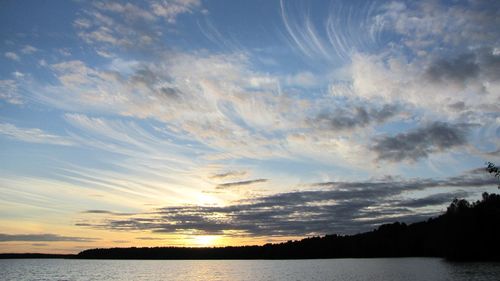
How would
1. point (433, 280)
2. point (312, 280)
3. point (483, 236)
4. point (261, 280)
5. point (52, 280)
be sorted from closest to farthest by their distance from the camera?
point (433, 280) < point (312, 280) < point (261, 280) < point (52, 280) < point (483, 236)

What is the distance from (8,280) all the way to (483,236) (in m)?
142

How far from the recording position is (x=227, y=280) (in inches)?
4259

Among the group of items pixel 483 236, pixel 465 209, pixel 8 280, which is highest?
pixel 465 209

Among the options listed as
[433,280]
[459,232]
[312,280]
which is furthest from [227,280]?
[459,232]

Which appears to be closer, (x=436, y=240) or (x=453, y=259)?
(x=453, y=259)

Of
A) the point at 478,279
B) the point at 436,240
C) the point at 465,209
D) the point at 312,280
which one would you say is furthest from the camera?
the point at 436,240

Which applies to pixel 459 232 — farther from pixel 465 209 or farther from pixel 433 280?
pixel 433 280

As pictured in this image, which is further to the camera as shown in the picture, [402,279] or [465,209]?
[465,209]

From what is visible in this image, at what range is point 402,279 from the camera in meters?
84.6

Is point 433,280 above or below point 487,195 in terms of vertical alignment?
below

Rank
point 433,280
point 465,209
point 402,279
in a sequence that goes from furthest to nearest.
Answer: point 465,209, point 402,279, point 433,280

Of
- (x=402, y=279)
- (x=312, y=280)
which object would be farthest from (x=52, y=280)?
(x=402, y=279)

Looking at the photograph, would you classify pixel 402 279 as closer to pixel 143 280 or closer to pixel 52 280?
pixel 143 280

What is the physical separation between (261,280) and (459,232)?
2970 inches
